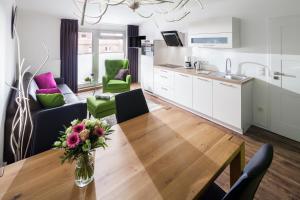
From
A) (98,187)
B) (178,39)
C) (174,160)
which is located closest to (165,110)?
(174,160)

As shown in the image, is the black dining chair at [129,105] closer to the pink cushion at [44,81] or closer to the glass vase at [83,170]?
the glass vase at [83,170]

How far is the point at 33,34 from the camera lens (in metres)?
4.60

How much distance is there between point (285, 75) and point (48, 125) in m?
3.38

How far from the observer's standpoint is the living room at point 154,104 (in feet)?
3.22

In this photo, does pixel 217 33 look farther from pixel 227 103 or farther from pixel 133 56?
pixel 133 56

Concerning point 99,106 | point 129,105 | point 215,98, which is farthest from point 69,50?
point 215,98

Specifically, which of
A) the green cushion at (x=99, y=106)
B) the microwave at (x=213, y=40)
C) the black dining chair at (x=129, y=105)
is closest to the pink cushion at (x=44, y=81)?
the green cushion at (x=99, y=106)

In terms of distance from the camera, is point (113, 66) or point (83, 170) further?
point (113, 66)

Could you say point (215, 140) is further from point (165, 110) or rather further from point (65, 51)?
point (65, 51)

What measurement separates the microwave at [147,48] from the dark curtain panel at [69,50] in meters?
1.97

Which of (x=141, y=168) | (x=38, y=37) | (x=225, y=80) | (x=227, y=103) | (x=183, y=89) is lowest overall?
(x=141, y=168)

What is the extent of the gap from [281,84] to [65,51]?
5.12m

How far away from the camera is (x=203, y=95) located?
3.68 m

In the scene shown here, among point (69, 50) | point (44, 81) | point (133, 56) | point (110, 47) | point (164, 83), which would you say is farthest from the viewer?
point (133, 56)
